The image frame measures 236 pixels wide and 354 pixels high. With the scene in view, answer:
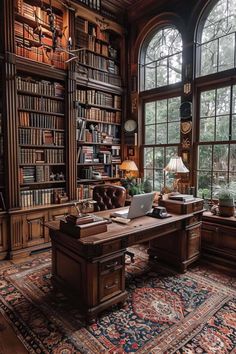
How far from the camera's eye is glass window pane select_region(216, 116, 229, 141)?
3.58 m

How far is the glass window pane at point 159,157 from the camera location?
4475mm

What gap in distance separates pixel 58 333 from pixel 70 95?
3.32 meters

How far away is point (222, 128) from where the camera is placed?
3635 millimetres

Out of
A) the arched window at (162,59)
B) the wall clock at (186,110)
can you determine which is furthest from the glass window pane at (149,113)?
the wall clock at (186,110)

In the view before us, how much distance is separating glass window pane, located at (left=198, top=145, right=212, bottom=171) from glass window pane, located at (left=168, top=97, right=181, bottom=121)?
27.2 inches

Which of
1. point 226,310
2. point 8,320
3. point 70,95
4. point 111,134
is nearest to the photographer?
point 8,320

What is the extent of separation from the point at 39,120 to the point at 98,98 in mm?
1274

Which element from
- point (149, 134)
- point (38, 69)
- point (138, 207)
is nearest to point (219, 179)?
point (149, 134)

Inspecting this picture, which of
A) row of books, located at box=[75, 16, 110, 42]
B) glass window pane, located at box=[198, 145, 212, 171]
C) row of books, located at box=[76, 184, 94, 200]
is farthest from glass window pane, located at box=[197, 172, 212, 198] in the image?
row of books, located at box=[75, 16, 110, 42]

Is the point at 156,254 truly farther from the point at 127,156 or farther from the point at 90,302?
the point at 127,156

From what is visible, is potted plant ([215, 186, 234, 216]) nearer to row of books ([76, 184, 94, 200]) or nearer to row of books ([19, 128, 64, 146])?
row of books ([76, 184, 94, 200])

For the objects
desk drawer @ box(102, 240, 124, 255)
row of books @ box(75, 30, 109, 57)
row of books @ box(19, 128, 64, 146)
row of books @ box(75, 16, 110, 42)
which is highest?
row of books @ box(75, 16, 110, 42)

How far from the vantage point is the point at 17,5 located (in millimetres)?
3512

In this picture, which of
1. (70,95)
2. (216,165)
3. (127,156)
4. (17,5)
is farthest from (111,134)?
(17,5)
